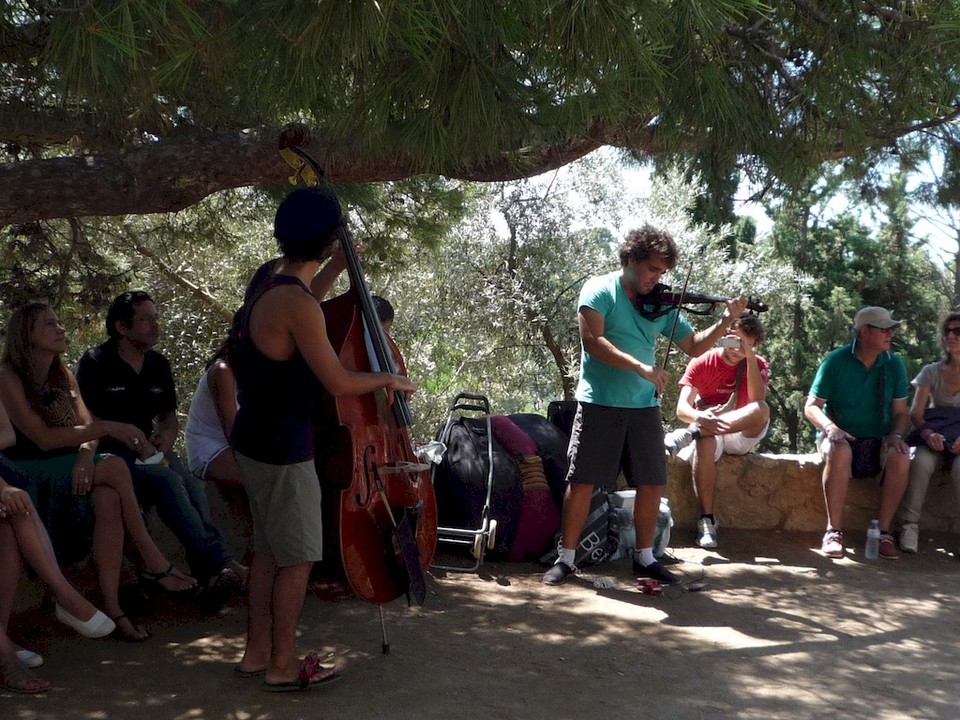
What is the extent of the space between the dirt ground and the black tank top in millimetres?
739

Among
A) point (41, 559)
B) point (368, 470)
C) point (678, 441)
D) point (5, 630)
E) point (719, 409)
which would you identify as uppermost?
point (719, 409)

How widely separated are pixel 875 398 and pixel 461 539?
7.65 feet

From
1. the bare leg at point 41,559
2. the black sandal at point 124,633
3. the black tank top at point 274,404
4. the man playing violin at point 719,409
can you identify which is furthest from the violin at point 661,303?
the bare leg at point 41,559

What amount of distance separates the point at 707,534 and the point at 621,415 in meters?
1.12

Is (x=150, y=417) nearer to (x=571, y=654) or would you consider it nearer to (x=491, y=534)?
(x=491, y=534)

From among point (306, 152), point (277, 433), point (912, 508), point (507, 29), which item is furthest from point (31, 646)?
point (912, 508)

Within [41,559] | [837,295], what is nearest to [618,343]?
[41,559]

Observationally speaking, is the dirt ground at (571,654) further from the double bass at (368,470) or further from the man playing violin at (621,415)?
the double bass at (368,470)

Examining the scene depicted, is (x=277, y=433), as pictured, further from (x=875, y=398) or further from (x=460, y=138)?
(x=875, y=398)

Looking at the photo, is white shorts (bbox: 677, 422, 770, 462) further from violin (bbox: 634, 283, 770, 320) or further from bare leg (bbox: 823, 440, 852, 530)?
violin (bbox: 634, 283, 770, 320)

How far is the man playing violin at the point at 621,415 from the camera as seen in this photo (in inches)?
181

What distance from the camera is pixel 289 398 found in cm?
310

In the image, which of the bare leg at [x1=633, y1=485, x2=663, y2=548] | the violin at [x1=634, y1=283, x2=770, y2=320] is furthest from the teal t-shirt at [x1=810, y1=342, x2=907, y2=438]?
the bare leg at [x1=633, y1=485, x2=663, y2=548]

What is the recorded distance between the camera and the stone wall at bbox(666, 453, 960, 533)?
5621 millimetres
